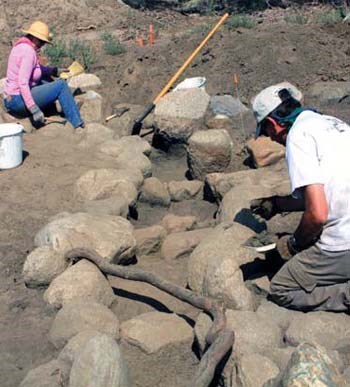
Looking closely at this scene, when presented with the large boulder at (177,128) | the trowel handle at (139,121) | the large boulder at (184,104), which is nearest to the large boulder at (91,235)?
the large boulder at (177,128)

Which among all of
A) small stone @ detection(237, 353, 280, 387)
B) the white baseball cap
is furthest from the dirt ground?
the white baseball cap

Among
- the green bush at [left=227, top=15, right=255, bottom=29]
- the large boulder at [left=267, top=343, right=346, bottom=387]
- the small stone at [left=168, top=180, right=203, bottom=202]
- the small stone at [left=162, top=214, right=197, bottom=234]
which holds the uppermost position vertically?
the large boulder at [left=267, top=343, right=346, bottom=387]

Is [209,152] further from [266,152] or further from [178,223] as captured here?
[178,223]

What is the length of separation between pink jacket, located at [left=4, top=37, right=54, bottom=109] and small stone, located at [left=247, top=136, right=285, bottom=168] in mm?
2490

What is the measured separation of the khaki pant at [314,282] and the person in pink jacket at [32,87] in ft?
13.5

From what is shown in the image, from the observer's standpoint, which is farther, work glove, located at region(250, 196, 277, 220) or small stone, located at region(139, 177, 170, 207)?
small stone, located at region(139, 177, 170, 207)

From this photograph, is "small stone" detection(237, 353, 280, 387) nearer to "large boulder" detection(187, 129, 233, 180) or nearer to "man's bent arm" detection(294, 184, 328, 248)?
"man's bent arm" detection(294, 184, 328, 248)

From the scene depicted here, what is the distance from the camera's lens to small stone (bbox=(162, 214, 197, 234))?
6.34m

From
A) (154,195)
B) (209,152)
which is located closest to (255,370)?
(154,195)

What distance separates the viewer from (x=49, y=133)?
807 cm

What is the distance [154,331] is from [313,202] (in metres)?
1.24

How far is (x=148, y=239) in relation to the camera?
19.4 feet

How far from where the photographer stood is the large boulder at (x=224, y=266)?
4.81 meters

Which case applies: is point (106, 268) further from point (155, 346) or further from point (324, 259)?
point (324, 259)
